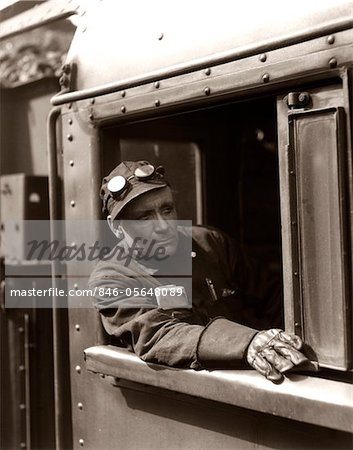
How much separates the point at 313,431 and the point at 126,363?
670mm

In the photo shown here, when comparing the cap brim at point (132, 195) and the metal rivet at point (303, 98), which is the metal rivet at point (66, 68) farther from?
the metal rivet at point (303, 98)

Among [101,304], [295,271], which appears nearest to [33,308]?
[101,304]

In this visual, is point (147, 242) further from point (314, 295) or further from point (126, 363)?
point (314, 295)

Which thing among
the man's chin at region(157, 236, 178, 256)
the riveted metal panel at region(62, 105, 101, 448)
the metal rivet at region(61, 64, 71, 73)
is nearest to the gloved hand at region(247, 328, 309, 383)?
the man's chin at region(157, 236, 178, 256)

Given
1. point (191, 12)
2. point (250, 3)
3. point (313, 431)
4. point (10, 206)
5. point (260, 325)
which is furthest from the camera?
point (10, 206)

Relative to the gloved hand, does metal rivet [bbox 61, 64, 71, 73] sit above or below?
above

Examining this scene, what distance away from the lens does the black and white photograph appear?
1737 millimetres

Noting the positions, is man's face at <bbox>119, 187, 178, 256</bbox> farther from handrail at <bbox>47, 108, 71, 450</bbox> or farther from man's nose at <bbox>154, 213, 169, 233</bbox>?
handrail at <bbox>47, 108, 71, 450</bbox>

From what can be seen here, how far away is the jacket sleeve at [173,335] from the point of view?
6.11ft

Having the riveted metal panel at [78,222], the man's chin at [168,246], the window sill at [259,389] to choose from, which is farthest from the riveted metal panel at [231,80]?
the window sill at [259,389]


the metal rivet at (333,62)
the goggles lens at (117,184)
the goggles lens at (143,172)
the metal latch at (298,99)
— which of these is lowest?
the goggles lens at (117,184)

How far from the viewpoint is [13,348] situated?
314 centimetres

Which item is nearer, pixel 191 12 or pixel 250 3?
pixel 250 3

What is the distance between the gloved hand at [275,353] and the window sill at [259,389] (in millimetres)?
32
